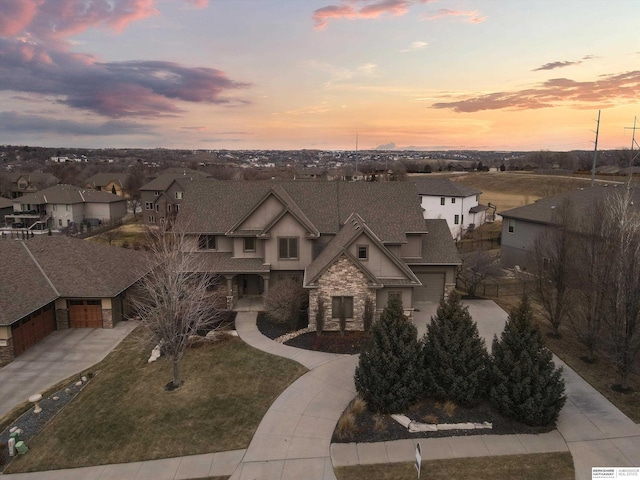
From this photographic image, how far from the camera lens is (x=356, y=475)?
42.1ft

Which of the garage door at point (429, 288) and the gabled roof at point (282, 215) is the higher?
the gabled roof at point (282, 215)

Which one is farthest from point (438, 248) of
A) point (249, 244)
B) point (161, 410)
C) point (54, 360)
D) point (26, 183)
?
point (26, 183)


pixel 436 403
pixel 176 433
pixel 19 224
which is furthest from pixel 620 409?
pixel 19 224

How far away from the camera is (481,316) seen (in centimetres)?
2620

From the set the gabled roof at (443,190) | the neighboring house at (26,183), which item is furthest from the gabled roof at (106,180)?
the gabled roof at (443,190)

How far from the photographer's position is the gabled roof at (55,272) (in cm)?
2308

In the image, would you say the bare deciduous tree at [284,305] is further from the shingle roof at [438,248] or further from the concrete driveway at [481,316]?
the shingle roof at [438,248]

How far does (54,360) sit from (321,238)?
1709 centimetres

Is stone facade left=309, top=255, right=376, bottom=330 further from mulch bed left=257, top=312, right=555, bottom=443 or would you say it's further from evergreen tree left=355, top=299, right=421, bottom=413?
mulch bed left=257, top=312, right=555, bottom=443

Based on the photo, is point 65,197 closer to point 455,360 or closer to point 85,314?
point 85,314

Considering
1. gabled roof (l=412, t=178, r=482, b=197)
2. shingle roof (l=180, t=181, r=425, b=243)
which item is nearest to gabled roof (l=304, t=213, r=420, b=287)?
shingle roof (l=180, t=181, r=425, b=243)

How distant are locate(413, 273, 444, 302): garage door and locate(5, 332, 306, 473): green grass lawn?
11943 mm

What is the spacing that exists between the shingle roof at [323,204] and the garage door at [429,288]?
3.30 metres

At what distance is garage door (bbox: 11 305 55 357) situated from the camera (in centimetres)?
2185
